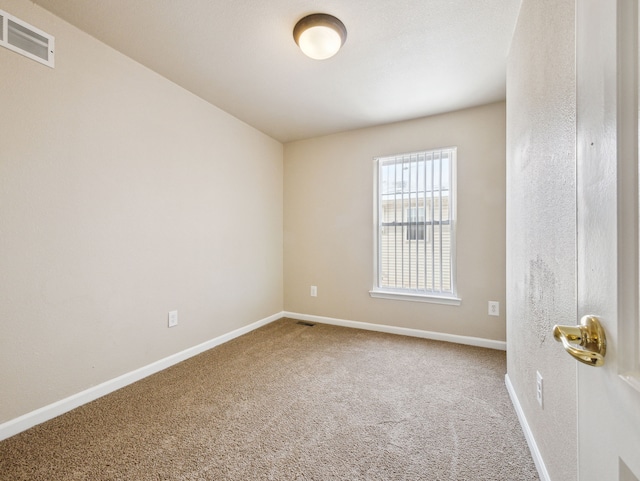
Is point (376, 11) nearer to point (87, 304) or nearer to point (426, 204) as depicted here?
point (426, 204)

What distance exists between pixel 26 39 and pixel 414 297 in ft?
11.4

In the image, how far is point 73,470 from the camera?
1.29 metres

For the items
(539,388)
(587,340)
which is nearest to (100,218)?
(587,340)

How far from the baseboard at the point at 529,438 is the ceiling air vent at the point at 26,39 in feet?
10.7

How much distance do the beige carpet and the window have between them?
32.8 inches

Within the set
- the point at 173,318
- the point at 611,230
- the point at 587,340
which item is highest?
the point at 611,230

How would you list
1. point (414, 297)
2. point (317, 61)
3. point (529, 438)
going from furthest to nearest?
point (414, 297), point (317, 61), point (529, 438)

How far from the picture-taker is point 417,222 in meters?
3.11

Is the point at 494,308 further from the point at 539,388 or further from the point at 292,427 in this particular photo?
the point at 292,427

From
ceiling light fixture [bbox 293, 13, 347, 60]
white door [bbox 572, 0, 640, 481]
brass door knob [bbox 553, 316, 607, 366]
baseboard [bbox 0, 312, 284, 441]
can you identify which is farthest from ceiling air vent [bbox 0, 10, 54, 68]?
brass door knob [bbox 553, 316, 607, 366]

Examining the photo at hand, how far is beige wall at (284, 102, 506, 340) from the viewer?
9.06ft

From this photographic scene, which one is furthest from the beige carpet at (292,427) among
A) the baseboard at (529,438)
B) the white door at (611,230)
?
the white door at (611,230)

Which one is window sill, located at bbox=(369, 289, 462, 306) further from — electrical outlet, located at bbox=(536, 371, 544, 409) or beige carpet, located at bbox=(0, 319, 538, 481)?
electrical outlet, located at bbox=(536, 371, 544, 409)

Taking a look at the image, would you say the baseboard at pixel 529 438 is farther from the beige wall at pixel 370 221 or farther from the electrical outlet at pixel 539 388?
the beige wall at pixel 370 221
